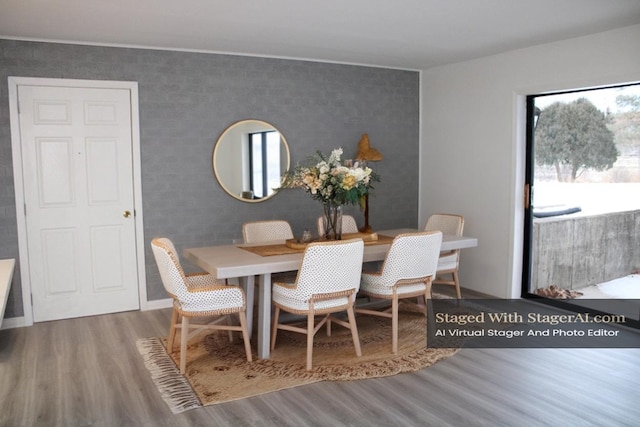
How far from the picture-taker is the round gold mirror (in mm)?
5148

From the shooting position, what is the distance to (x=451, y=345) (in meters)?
3.96

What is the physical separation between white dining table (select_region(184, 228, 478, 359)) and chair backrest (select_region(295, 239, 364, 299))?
0.56 feet

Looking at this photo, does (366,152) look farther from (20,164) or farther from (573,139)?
(20,164)

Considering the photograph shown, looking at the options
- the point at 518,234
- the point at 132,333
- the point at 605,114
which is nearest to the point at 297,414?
the point at 132,333

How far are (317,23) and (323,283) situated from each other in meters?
1.88

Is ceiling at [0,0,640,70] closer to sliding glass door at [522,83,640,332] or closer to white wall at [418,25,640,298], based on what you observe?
white wall at [418,25,640,298]

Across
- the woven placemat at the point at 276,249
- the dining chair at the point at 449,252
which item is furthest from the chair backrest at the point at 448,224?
the woven placemat at the point at 276,249

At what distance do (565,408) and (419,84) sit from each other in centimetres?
415

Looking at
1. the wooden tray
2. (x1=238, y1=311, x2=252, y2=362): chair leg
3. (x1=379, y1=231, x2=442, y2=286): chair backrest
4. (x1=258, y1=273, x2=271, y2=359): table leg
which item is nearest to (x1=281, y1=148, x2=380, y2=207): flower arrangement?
the wooden tray

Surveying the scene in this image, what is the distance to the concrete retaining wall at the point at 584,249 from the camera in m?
4.30

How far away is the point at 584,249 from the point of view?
184 inches

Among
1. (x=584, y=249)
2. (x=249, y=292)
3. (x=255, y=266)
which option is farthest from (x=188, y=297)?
→ (x=584, y=249)

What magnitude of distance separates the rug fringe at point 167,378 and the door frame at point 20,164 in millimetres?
1111

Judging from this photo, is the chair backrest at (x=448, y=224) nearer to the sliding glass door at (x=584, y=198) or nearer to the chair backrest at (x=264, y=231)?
the sliding glass door at (x=584, y=198)
